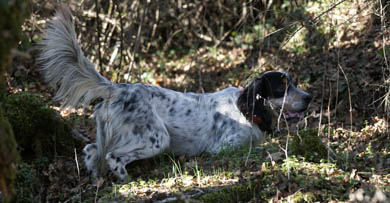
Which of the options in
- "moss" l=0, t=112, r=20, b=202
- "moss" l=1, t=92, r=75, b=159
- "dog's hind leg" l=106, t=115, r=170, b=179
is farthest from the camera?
"moss" l=1, t=92, r=75, b=159

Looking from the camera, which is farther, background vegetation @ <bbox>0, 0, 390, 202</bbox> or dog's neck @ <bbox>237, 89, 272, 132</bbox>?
dog's neck @ <bbox>237, 89, 272, 132</bbox>

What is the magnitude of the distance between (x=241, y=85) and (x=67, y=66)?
8.22 feet

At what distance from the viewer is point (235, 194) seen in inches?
136

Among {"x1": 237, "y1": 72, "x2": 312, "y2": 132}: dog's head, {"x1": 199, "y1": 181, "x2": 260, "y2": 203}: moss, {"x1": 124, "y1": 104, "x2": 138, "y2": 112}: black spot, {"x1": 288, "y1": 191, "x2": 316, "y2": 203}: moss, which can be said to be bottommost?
{"x1": 199, "y1": 181, "x2": 260, "y2": 203}: moss

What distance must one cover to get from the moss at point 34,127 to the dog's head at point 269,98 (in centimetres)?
243

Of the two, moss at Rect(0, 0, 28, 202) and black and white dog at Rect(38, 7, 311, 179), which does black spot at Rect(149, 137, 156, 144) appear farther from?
moss at Rect(0, 0, 28, 202)

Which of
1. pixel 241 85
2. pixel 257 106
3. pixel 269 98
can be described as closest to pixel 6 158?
pixel 257 106

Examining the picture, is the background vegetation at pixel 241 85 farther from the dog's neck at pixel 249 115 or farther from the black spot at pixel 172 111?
the black spot at pixel 172 111

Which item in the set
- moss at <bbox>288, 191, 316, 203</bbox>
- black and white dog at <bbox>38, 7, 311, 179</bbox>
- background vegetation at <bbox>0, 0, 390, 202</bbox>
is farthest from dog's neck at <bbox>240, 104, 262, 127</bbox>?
moss at <bbox>288, 191, 316, 203</bbox>

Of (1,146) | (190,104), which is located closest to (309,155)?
(190,104)

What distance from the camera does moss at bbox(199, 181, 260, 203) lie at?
134 inches

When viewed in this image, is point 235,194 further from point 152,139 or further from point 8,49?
point 8,49

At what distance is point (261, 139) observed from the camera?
5.94 meters

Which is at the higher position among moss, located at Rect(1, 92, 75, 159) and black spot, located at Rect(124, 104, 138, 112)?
black spot, located at Rect(124, 104, 138, 112)
